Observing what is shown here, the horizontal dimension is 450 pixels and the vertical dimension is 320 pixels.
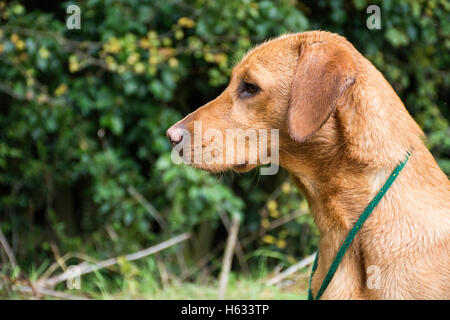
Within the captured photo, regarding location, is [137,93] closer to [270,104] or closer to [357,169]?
[270,104]

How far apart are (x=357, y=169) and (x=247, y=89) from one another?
0.75 metres

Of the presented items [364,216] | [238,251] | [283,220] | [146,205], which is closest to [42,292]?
[146,205]

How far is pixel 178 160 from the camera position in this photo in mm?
2850

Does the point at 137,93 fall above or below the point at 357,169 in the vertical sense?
above

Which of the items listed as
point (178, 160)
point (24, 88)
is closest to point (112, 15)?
point (24, 88)

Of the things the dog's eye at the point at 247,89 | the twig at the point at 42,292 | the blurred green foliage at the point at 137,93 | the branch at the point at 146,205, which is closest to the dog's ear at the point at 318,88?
the dog's eye at the point at 247,89

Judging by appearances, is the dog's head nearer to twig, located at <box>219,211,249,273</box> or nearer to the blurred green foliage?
the blurred green foliage

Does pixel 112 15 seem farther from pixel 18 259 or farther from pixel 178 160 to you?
pixel 18 259

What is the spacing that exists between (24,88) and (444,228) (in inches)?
167

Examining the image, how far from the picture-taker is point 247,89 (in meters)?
2.64

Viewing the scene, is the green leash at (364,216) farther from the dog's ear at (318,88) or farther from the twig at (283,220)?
the twig at (283,220)

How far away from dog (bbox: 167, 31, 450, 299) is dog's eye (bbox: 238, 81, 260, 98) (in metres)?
0.06

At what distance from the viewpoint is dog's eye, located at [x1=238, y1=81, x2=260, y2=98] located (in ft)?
8.53

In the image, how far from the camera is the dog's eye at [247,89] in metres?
2.60
